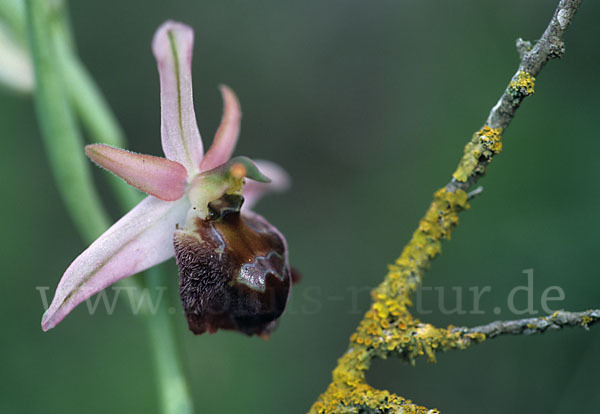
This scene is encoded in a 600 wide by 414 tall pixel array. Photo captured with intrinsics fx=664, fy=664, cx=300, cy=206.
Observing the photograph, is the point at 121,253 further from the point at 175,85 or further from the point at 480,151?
the point at 480,151

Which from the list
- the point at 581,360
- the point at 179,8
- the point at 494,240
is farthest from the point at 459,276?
the point at 179,8

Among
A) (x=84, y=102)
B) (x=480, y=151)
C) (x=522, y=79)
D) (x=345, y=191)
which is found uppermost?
(x=345, y=191)

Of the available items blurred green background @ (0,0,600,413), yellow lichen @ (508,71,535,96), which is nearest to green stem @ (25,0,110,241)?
blurred green background @ (0,0,600,413)

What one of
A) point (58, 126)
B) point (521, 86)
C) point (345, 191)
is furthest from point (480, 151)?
point (345, 191)

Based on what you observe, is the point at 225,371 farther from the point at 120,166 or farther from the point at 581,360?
the point at 120,166

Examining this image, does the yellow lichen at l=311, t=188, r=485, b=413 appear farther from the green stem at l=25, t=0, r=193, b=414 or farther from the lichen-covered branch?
the green stem at l=25, t=0, r=193, b=414
